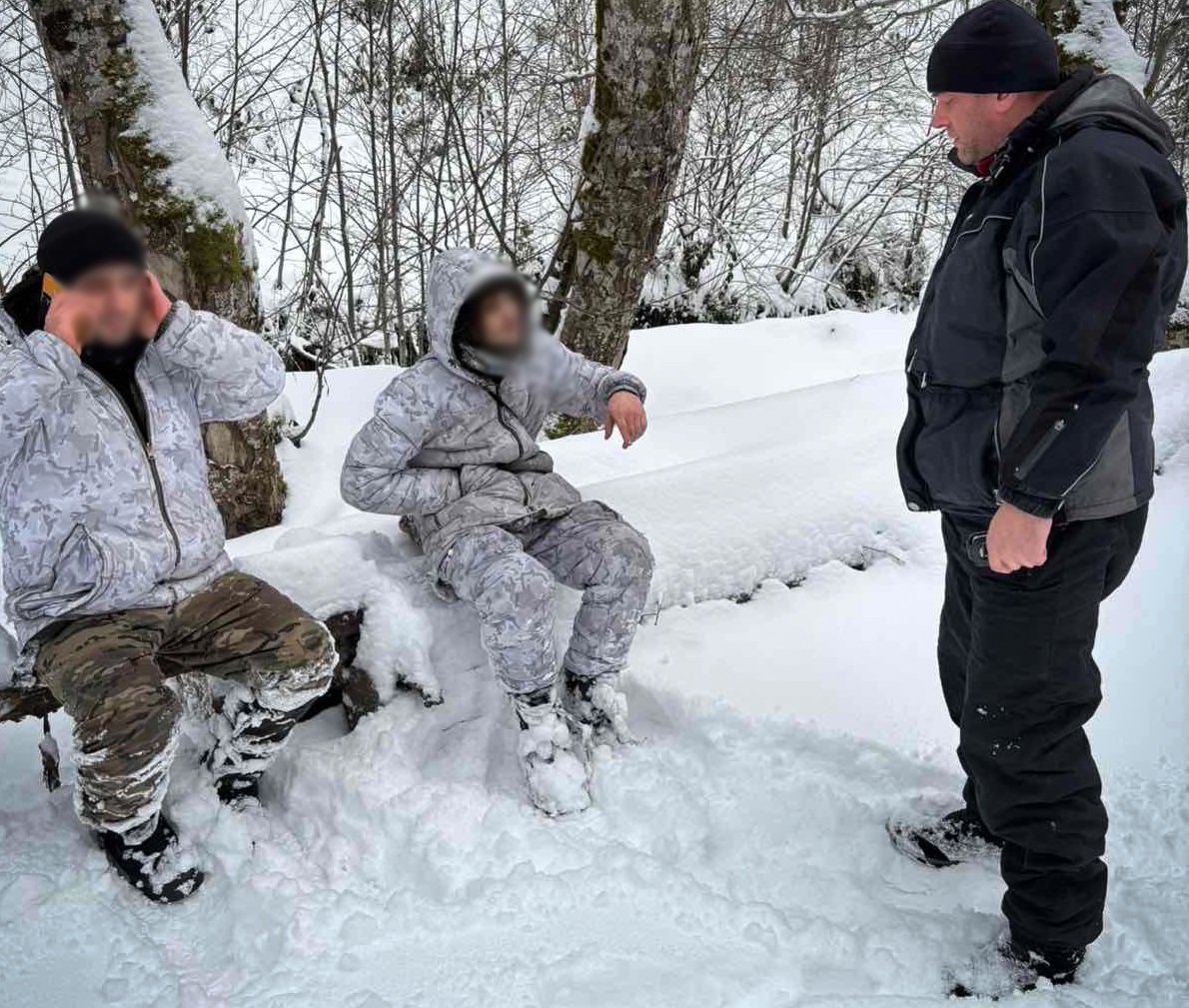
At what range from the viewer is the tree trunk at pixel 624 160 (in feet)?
12.1

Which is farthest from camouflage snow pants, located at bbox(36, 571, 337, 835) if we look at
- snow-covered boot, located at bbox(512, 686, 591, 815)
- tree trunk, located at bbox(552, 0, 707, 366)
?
tree trunk, located at bbox(552, 0, 707, 366)

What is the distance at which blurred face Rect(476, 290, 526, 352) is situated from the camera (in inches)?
94.9

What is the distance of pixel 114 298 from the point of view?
1988 millimetres

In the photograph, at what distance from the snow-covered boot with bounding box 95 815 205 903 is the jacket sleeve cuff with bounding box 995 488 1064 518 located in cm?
187

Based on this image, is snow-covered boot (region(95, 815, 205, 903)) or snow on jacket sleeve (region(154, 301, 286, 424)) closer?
snow-covered boot (region(95, 815, 205, 903))

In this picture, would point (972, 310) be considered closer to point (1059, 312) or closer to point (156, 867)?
point (1059, 312)

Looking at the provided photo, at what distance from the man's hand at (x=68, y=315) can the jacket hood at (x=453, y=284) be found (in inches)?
32.3

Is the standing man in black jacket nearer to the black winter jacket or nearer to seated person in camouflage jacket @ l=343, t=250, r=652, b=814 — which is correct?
the black winter jacket

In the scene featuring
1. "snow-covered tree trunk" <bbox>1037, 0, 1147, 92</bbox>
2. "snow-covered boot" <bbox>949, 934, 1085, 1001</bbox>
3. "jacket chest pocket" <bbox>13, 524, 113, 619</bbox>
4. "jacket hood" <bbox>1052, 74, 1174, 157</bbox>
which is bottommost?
"snow-covered boot" <bbox>949, 934, 1085, 1001</bbox>

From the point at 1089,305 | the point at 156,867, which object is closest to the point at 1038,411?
the point at 1089,305

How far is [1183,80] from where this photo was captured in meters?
6.56

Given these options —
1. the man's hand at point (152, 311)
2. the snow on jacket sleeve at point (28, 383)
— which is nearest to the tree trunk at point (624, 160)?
the man's hand at point (152, 311)

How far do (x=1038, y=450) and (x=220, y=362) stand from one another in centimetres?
177

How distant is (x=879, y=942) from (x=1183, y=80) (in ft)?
23.3
